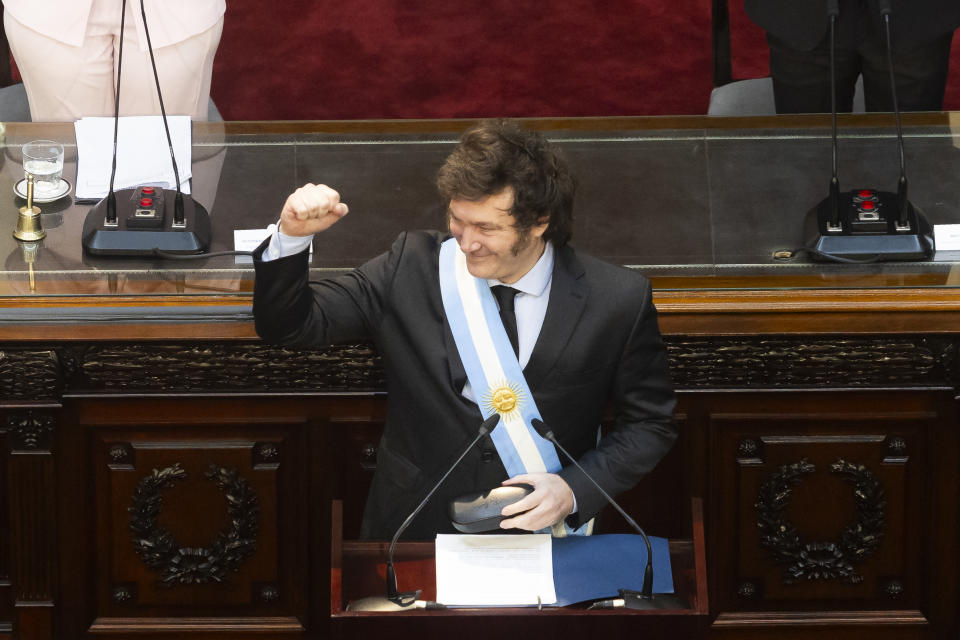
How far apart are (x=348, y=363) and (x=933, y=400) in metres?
1.05

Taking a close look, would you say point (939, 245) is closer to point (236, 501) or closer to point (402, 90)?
point (236, 501)

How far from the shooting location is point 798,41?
3.46m

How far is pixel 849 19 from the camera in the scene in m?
3.47

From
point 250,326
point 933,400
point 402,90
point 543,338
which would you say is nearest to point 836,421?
point 933,400

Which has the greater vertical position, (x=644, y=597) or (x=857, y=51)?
(x=857, y=51)

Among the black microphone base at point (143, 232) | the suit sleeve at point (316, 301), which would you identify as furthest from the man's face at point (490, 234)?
the black microphone base at point (143, 232)

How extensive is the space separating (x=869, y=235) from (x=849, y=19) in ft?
2.69

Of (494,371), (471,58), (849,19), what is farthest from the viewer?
(471,58)

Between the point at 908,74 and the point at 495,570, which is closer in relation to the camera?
the point at 495,570

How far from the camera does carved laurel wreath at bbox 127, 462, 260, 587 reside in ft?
9.31

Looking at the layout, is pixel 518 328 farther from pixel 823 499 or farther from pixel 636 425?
pixel 823 499

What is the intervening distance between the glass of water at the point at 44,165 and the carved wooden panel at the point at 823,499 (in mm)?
1324

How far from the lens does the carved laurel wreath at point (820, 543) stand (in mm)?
2859

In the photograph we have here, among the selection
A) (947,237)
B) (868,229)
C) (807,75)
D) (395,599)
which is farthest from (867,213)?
(395,599)
